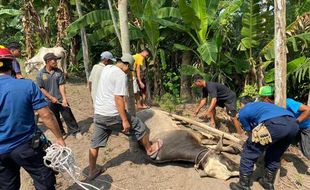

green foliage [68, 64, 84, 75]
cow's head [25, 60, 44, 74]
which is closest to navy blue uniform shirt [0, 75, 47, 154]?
cow's head [25, 60, 44, 74]

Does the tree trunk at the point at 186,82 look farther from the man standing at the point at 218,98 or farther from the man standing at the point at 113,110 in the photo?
the man standing at the point at 113,110

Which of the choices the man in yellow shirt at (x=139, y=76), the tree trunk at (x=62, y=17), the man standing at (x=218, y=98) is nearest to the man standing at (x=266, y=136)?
the man standing at (x=218, y=98)

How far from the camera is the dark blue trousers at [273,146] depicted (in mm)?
4875

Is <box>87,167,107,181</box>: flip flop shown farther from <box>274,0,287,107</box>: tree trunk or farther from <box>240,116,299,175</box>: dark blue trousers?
<box>274,0,287,107</box>: tree trunk

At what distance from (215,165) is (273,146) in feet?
2.78

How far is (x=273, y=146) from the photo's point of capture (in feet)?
16.8

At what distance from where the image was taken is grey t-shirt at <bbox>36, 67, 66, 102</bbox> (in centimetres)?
657

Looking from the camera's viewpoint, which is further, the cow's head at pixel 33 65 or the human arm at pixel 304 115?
the cow's head at pixel 33 65

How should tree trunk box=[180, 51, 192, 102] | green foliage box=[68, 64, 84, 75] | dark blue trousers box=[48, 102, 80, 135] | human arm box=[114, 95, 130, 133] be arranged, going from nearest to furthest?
human arm box=[114, 95, 130, 133]
dark blue trousers box=[48, 102, 80, 135]
tree trunk box=[180, 51, 192, 102]
green foliage box=[68, 64, 84, 75]

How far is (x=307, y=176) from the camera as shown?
5980 mm

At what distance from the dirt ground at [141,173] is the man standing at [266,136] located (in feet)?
0.99

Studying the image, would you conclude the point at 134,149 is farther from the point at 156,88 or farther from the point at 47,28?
the point at 47,28

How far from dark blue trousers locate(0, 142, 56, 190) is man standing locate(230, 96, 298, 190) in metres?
2.53

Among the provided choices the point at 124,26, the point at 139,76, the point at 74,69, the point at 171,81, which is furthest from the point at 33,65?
the point at 124,26
